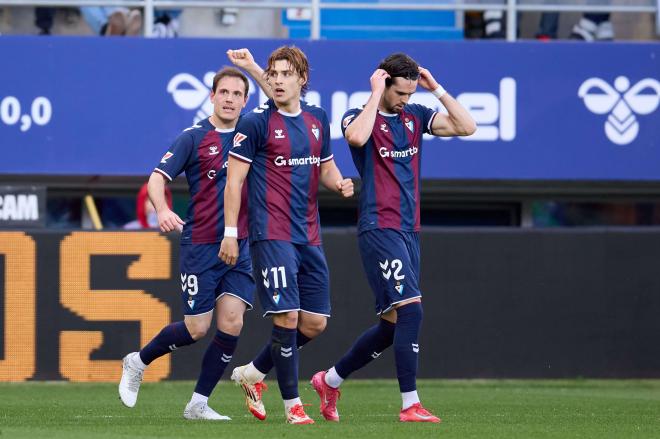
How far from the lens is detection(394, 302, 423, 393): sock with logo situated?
790cm

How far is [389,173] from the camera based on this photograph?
8117 mm

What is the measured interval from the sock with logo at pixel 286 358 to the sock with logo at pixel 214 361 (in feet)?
2.14

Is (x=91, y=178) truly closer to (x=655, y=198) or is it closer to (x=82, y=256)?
(x=82, y=256)

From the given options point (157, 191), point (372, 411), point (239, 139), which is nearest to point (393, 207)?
point (239, 139)

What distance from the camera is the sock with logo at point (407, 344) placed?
790 cm

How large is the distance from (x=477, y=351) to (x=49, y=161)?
4464 millimetres

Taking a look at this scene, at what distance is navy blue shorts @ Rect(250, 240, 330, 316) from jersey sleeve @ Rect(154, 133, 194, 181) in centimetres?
78

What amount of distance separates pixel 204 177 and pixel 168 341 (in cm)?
106

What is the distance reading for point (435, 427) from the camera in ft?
24.8

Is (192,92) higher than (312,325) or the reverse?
higher

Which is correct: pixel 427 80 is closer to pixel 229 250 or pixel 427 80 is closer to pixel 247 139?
pixel 247 139

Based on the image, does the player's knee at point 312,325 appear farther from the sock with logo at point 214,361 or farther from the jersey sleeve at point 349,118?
the jersey sleeve at point 349,118

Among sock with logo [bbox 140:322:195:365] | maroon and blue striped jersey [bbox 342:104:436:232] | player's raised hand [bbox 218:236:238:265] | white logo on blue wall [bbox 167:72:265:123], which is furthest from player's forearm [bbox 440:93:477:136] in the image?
white logo on blue wall [bbox 167:72:265:123]

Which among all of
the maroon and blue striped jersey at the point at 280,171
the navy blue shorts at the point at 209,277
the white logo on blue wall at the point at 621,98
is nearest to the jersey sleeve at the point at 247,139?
the maroon and blue striped jersey at the point at 280,171
